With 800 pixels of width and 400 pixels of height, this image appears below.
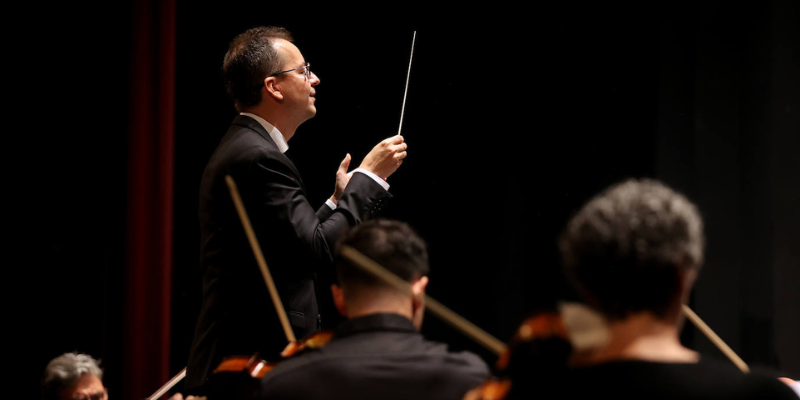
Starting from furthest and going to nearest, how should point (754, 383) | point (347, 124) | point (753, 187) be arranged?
point (347, 124) < point (753, 187) < point (754, 383)

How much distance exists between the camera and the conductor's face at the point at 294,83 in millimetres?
2148

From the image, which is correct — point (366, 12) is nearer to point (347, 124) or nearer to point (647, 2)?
point (347, 124)

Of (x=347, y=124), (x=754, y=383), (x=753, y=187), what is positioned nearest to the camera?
(x=754, y=383)

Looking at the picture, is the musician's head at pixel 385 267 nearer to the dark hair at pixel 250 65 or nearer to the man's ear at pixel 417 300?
the man's ear at pixel 417 300

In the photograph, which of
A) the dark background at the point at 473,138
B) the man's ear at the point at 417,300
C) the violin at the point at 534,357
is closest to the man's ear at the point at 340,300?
the man's ear at the point at 417,300

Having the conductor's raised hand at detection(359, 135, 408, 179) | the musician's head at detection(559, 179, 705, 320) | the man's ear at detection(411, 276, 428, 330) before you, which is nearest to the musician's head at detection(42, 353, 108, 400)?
the conductor's raised hand at detection(359, 135, 408, 179)

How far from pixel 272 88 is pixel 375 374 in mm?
1108

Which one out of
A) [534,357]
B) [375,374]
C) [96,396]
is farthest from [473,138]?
[534,357]

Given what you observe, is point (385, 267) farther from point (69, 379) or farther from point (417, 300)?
point (69, 379)

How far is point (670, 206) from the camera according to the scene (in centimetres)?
90

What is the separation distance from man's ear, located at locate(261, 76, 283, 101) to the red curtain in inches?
39.7

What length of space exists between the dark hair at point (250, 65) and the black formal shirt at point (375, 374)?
3.37 feet

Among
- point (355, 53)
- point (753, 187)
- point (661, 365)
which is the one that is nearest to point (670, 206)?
point (661, 365)

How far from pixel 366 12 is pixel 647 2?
3.45 feet
